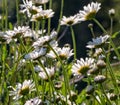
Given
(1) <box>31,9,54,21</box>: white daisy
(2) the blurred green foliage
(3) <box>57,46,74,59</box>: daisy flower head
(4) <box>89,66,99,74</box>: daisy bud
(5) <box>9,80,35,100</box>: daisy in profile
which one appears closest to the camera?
(4) <box>89,66,99,74</box>: daisy bud

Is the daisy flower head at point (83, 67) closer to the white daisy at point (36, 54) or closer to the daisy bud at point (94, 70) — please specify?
the daisy bud at point (94, 70)

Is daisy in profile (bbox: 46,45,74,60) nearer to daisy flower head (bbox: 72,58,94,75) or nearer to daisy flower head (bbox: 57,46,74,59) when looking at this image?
daisy flower head (bbox: 57,46,74,59)

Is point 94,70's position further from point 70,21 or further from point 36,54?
point 70,21

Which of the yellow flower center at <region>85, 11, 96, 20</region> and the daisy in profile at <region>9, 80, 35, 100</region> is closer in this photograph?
the daisy in profile at <region>9, 80, 35, 100</region>

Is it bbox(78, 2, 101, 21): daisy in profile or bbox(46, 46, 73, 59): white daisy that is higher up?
bbox(78, 2, 101, 21): daisy in profile

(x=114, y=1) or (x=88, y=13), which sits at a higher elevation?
(x=114, y=1)

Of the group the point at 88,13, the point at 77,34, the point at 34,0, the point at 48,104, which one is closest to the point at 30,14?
the point at 34,0

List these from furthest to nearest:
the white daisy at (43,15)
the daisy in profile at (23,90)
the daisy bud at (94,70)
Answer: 1. the white daisy at (43,15)
2. the daisy in profile at (23,90)
3. the daisy bud at (94,70)

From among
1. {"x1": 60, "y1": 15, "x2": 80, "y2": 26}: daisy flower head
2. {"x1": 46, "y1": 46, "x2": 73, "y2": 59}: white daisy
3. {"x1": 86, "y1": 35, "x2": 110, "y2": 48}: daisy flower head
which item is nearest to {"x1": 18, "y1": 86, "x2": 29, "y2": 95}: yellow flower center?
{"x1": 46, "y1": 46, "x2": 73, "y2": 59}: white daisy

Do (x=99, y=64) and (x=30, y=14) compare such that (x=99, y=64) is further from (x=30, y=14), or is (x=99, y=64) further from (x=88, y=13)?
(x=30, y=14)

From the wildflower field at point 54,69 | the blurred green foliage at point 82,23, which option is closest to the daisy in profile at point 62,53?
the wildflower field at point 54,69

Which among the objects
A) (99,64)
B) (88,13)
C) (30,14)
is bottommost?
(99,64)
